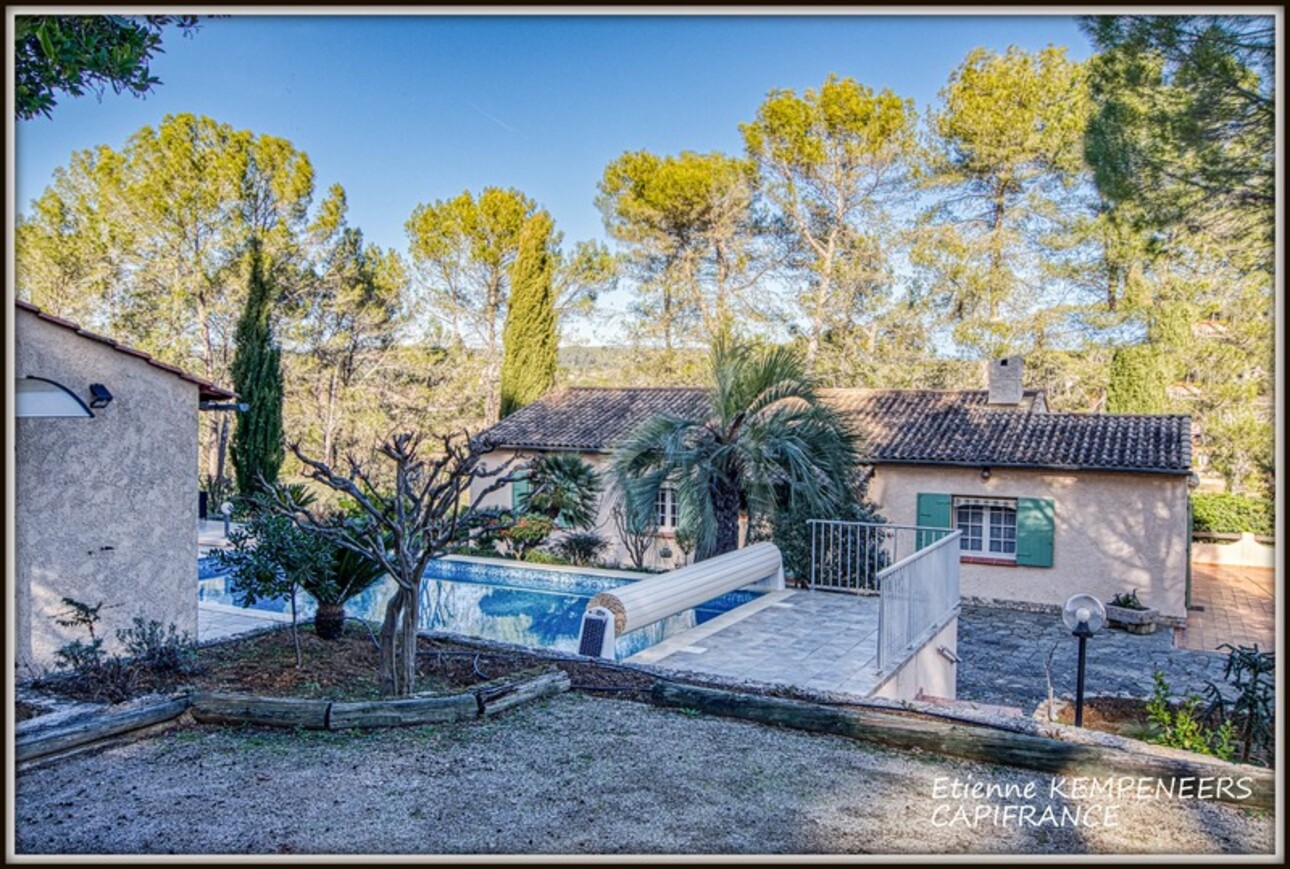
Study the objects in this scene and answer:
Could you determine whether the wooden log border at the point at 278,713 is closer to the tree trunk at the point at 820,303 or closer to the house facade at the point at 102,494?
the house facade at the point at 102,494

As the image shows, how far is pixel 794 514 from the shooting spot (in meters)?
11.8

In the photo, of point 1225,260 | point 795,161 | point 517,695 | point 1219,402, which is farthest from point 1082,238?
point 517,695

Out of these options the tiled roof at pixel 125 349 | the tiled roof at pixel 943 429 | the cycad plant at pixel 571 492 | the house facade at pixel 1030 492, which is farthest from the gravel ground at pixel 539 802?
the cycad plant at pixel 571 492

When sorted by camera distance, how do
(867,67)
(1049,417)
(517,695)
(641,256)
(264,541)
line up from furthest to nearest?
1. (641,256)
2. (1049,417)
3. (867,67)
4. (264,541)
5. (517,695)

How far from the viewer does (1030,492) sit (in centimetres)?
1358

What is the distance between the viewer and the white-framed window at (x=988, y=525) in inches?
549

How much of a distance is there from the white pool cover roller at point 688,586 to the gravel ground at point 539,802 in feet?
8.74

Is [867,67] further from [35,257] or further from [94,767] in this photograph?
[35,257]

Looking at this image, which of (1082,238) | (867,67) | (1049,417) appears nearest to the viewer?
(867,67)

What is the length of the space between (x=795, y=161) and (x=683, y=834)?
71.3 ft

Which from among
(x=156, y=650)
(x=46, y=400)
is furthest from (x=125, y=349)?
(x=156, y=650)

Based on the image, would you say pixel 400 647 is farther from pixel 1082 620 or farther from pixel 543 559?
pixel 543 559

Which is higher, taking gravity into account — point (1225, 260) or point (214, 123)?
point (214, 123)

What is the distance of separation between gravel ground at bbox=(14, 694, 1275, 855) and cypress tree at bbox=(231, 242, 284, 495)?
16.7 metres
